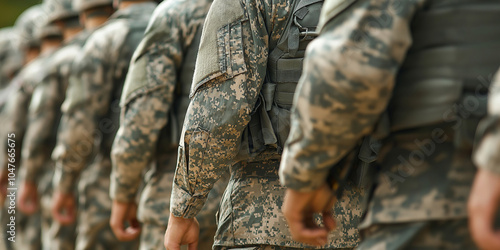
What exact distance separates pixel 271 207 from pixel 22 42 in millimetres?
8118

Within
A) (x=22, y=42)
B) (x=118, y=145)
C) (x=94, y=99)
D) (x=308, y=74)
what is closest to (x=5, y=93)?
(x=22, y=42)

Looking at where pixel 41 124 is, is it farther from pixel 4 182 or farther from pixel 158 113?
pixel 158 113

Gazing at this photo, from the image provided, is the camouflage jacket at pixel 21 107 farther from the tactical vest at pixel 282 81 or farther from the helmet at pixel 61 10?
the tactical vest at pixel 282 81

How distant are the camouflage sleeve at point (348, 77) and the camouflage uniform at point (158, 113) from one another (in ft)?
6.42

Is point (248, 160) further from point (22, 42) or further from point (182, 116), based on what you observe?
point (22, 42)

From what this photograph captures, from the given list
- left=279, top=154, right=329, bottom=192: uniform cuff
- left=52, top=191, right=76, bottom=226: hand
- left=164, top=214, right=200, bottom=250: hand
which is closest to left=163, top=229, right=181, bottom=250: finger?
left=164, top=214, right=200, bottom=250: hand

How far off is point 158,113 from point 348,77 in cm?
223

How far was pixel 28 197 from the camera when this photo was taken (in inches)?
296

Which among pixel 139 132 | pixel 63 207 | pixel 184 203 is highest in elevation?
pixel 184 203

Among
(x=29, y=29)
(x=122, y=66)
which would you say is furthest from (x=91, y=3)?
(x=29, y=29)

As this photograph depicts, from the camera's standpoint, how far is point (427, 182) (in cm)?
230

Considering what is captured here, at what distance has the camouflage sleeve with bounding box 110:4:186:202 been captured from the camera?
4.24m

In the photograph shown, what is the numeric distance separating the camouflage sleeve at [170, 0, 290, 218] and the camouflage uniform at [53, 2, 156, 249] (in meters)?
2.15

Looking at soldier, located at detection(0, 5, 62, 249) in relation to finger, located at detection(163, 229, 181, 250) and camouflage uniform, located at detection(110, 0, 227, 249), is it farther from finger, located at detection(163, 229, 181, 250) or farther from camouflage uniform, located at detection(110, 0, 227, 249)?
finger, located at detection(163, 229, 181, 250)
